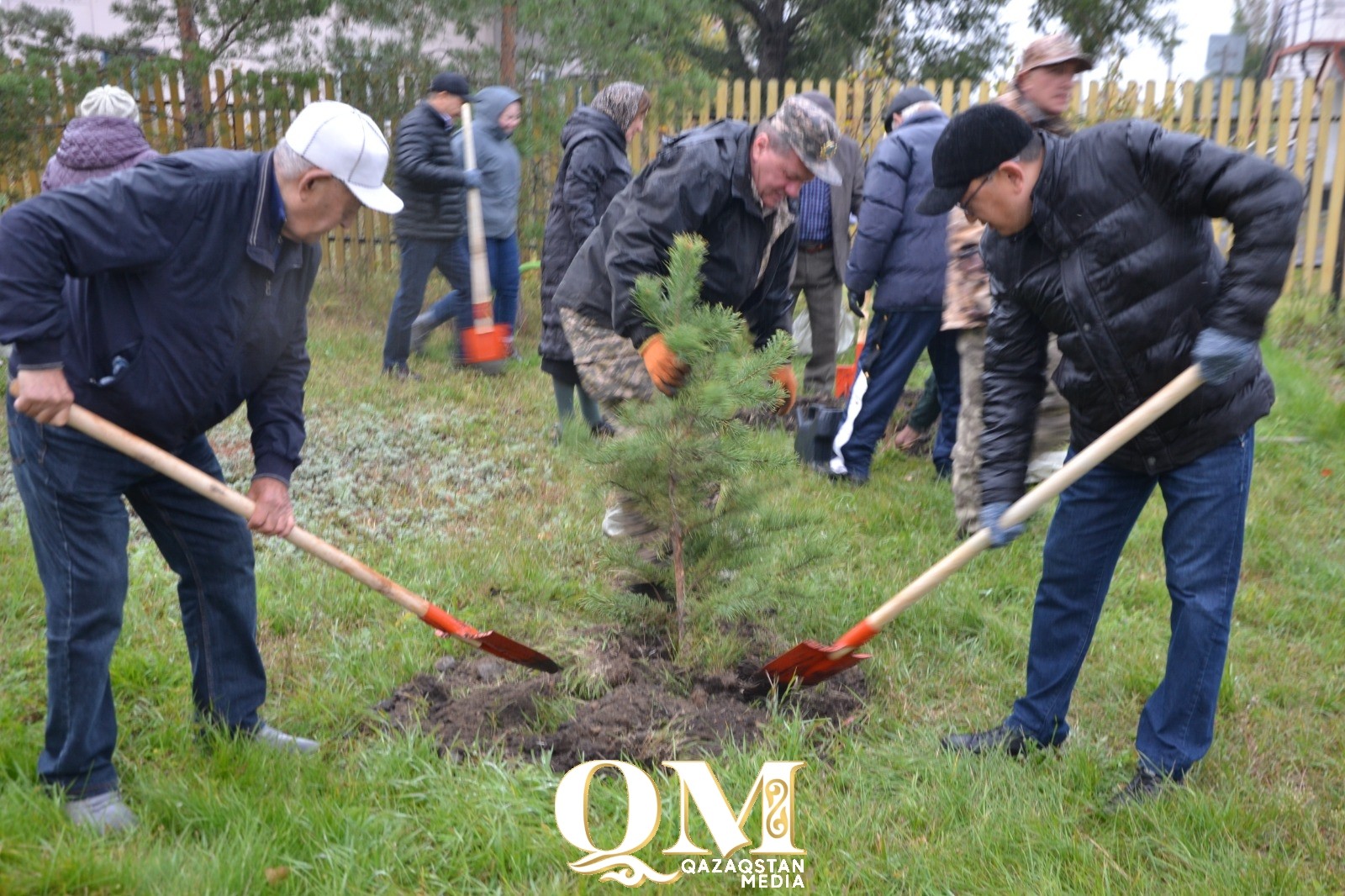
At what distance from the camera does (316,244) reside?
10.1ft

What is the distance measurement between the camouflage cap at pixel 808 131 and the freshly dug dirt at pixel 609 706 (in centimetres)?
171

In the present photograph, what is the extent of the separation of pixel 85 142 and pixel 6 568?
1.89 meters

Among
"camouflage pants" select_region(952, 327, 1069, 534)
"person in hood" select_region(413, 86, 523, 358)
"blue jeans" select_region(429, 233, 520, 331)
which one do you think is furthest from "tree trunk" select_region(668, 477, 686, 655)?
"blue jeans" select_region(429, 233, 520, 331)

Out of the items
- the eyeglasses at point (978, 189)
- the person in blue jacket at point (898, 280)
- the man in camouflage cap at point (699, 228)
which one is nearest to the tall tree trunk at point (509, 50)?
the person in blue jacket at point (898, 280)

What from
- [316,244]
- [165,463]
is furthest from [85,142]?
[165,463]

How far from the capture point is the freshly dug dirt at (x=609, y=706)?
10.9ft

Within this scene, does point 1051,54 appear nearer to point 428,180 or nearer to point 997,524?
point 997,524

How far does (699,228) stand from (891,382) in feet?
7.60

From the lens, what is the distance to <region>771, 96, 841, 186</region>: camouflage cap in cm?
361

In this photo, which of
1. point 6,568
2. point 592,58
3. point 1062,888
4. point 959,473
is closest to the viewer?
point 1062,888

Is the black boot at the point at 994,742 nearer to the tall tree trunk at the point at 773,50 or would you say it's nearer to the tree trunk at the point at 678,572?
the tree trunk at the point at 678,572

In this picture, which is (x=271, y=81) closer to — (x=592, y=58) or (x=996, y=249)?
(x=592, y=58)

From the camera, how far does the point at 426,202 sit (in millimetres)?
7848

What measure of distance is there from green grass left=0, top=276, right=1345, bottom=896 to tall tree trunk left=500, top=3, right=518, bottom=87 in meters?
5.29
